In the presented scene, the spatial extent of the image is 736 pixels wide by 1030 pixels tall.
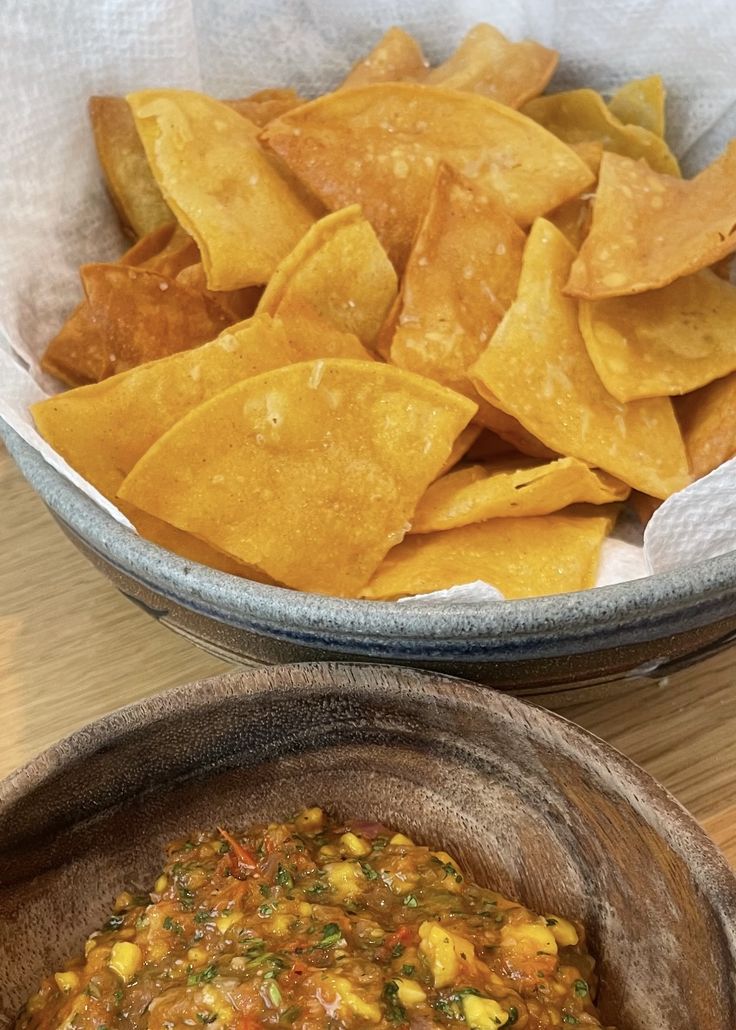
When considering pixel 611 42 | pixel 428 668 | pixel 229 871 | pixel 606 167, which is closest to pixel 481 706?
pixel 428 668

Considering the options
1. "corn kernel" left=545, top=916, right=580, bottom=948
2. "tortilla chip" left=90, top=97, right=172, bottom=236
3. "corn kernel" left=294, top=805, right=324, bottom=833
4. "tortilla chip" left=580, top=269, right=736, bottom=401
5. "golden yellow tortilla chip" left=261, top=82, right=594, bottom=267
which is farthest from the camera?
"tortilla chip" left=90, top=97, right=172, bottom=236

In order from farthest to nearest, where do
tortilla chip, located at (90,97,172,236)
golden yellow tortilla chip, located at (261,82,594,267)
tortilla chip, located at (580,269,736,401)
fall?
1. tortilla chip, located at (90,97,172,236)
2. golden yellow tortilla chip, located at (261,82,594,267)
3. tortilla chip, located at (580,269,736,401)

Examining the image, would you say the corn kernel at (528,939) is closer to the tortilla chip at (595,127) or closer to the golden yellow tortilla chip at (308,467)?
the golden yellow tortilla chip at (308,467)

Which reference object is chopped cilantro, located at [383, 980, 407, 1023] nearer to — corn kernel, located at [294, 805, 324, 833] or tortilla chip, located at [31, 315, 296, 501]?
corn kernel, located at [294, 805, 324, 833]

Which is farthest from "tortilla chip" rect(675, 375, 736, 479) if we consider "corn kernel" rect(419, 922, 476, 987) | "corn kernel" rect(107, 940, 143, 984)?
"corn kernel" rect(107, 940, 143, 984)

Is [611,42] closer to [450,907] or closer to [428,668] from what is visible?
[428,668]
